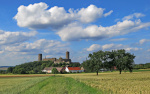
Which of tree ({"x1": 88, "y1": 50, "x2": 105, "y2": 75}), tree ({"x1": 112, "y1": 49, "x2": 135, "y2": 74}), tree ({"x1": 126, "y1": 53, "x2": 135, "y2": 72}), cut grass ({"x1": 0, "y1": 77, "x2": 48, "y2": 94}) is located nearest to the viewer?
cut grass ({"x1": 0, "y1": 77, "x2": 48, "y2": 94})

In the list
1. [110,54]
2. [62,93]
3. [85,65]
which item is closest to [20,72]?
[85,65]

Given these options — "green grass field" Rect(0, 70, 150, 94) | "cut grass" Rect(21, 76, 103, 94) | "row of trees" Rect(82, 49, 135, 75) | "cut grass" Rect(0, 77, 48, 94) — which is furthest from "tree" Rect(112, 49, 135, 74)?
"cut grass" Rect(21, 76, 103, 94)

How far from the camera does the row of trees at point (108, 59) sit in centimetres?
7656

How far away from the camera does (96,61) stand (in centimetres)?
7638

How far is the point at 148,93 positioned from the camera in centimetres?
1540

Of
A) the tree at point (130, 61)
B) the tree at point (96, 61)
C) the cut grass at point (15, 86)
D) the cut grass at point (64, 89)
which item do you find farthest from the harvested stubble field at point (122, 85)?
the tree at point (130, 61)

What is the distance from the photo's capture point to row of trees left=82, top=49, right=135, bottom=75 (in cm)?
7656

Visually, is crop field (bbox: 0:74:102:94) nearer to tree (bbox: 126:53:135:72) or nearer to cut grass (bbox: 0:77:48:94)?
cut grass (bbox: 0:77:48:94)

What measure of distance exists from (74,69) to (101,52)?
11551 cm

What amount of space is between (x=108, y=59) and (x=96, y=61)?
10.2 m

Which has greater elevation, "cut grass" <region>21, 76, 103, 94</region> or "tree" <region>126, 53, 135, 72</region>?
"tree" <region>126, 53, 135, 72</region>

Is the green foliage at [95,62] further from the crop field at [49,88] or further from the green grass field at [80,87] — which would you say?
the crop field at [49,88]

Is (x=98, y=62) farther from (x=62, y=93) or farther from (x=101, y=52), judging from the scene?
(x=62, y=93)

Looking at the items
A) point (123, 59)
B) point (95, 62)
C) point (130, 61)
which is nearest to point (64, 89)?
point (95, 62)
